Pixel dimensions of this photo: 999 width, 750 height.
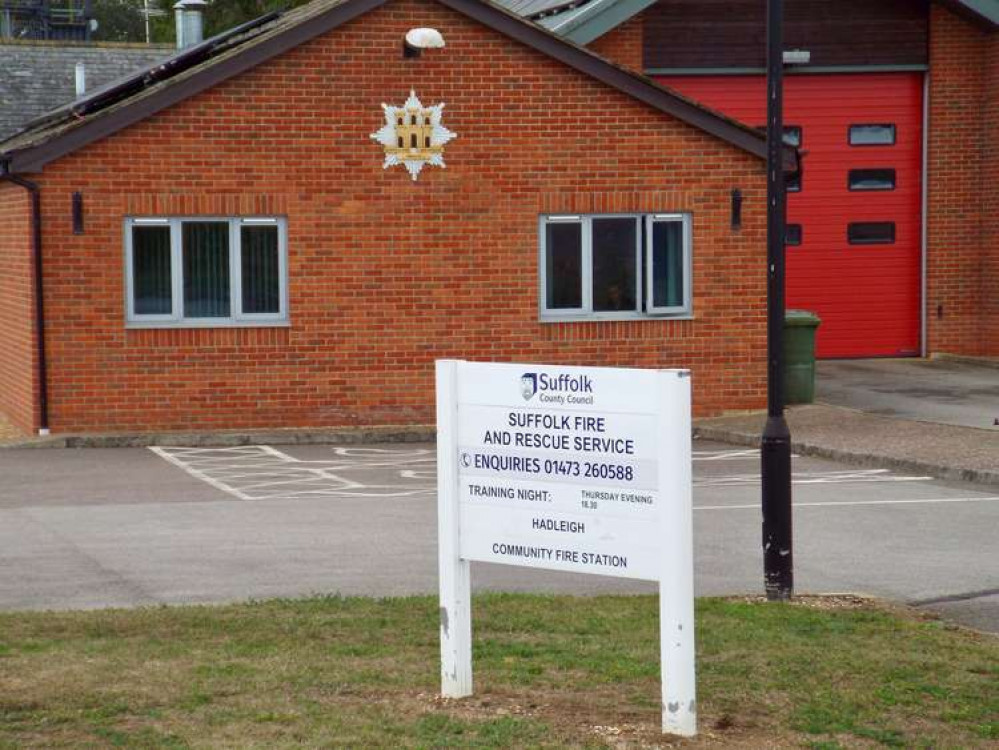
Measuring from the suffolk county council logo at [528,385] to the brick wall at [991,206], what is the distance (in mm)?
20055

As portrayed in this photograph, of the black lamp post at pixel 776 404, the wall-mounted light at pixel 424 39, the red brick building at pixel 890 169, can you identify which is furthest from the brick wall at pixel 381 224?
the black lamp post at pixel 776 404

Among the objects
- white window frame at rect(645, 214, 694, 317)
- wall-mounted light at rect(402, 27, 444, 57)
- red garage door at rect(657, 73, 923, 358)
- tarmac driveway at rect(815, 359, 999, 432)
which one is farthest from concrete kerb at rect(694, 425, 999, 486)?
red garage door at rect(657, 73, 923, 358)

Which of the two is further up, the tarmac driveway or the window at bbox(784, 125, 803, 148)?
the window at bbox(784, 125, 803, 148)

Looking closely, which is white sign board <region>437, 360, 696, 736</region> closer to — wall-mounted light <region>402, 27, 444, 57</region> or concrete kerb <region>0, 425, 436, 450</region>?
concrete kerb <region>0, 425, 436, 450</region>

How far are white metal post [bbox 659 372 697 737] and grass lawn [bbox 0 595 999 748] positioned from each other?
132 mm

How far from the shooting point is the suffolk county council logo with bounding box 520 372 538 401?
24.2 feet

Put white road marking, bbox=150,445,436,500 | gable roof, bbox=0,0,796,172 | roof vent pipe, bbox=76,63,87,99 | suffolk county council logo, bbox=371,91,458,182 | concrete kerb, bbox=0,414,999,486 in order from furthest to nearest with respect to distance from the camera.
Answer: roof vent pipe, bbox=76,63,87,99
suffolk county council logo, bbox=371,91,458,182
gable roof, bbox=0,0,796,172
concrete kerb, bbox=0,414,999,486
white road marking, bbox=150,445,436,500

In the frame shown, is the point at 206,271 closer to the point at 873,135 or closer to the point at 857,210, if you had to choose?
the point at 857,210

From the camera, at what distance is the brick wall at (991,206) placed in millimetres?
26094

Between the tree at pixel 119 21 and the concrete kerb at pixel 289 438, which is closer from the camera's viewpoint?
the concrete kerb at pixel 289 438

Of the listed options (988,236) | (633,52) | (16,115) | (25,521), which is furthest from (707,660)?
(16,115)

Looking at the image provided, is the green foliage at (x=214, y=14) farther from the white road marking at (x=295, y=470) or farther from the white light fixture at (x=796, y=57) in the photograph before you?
the white road marking at (x=295, y=470)

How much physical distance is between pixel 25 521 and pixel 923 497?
720cm

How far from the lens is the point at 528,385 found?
7387mm
